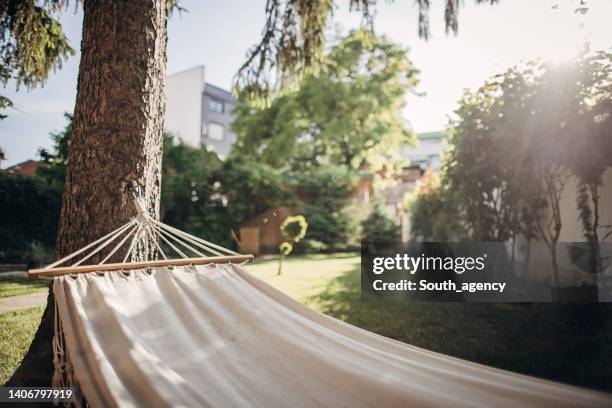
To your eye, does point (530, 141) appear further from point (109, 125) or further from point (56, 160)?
point (56, 160)

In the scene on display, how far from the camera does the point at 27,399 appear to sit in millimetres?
1426

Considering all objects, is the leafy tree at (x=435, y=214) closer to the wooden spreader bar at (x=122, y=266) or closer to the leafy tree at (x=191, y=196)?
the wooden spreader bar at (x=122, y=266)

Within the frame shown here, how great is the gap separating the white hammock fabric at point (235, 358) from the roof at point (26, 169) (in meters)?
6.02

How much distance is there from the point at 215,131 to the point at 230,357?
64.3 ft

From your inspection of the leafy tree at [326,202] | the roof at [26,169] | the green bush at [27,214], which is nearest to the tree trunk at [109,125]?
the green bush at [27,214]

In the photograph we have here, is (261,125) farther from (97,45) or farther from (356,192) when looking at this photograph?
(97,45)

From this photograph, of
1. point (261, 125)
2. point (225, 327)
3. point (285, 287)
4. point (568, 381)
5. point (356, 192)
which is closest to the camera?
point (225, 327)

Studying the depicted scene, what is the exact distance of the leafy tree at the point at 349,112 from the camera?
12.4 m

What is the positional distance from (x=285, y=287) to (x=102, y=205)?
345 cm

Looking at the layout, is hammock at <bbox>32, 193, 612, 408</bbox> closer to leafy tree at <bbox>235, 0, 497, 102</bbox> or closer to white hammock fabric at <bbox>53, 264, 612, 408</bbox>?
white hammock fabric at <bbox>53, 264, 612, 408</bbox>

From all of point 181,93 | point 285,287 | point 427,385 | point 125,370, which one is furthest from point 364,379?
point 181,93

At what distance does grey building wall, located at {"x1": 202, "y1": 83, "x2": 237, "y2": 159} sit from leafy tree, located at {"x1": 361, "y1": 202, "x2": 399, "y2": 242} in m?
10.2

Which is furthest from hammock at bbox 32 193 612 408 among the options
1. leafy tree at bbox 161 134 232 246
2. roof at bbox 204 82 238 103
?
roof at bbox 204 82 238 103

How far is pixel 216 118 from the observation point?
1962 centimetres
